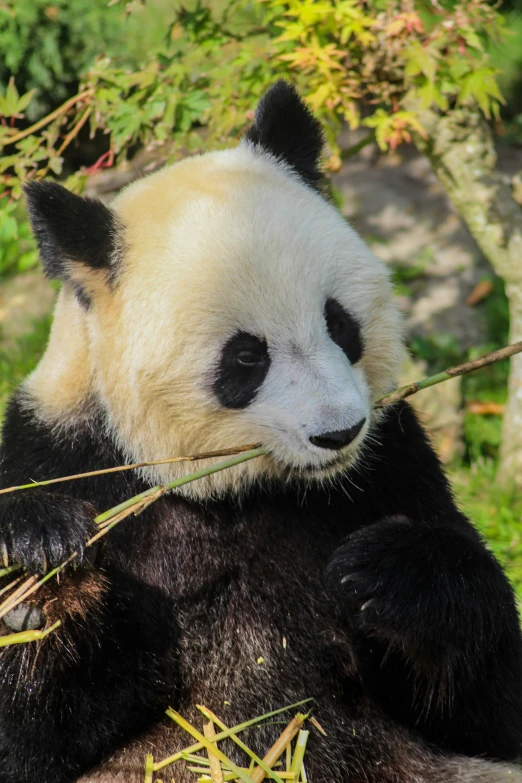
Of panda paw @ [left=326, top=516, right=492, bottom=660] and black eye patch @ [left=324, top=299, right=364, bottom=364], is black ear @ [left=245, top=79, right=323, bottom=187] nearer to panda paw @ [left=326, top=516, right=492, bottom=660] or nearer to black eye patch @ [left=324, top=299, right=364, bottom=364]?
black eye patch @ [left=324, top=299, right=364, bottom=364]

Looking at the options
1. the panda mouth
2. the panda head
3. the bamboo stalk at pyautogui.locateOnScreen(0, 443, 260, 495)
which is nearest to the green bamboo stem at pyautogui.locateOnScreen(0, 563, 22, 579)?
the bamboo stalk at pyautogui.locateOnScreen(0, 443, 260, 495)

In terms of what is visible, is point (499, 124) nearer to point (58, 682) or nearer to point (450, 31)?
point (450, 31)

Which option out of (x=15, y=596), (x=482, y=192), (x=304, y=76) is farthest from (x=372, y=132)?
(x=15, y=596)

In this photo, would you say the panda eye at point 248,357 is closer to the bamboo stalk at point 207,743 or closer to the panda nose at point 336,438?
Result: the panda nose at point 336,438

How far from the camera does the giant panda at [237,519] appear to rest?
2891mm

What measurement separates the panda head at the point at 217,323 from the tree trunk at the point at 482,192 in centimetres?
275

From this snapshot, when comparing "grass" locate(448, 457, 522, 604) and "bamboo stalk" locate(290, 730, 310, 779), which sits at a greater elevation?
"bamboo stalk" locate(290, 730, 310, 779)

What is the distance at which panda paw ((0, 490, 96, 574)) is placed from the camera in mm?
2791

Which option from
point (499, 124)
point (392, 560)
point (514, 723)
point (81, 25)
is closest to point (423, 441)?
point (392, 560)

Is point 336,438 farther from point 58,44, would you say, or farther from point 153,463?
point 58,44

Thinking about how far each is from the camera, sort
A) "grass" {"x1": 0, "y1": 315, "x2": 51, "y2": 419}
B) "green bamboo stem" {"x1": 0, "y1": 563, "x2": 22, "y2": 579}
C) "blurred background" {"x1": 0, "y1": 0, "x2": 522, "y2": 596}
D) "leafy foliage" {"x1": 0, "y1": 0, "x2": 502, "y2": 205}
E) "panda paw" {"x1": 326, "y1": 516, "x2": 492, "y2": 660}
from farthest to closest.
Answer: "grass" {"x1": 0, "y1": 315, "x2": 51, "y2": 419}, "blurred background" {"x1": 0, "y1": 0, "x2": 522, "y2": 596}, "leafy foliage" {"x1": 0, "y1": 0, "x2": 502, "y2": 205}, "panda paw" {"x1": 326, "y1": 516, "x2": 492, "y2": 660}, "green bamboo stem" {"x1": 0, "y1": 563, "x2": 22, "y2": 579}

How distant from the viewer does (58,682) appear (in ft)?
9.87

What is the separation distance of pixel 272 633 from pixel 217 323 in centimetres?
108

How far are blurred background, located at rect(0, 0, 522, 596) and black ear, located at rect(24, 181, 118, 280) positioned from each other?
102cm
